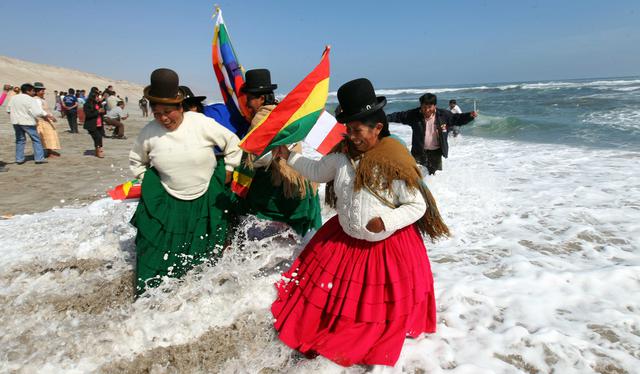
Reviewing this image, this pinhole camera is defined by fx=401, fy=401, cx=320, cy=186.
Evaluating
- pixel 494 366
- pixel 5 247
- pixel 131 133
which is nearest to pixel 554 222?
pixel 494 366

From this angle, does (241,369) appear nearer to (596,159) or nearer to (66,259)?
(66,259)

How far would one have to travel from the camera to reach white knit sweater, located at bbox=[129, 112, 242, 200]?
3.03m

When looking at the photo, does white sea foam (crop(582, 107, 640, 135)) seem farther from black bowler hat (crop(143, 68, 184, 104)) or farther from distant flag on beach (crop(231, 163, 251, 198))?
black bowler hat (crop(143, 68, 184, 104))

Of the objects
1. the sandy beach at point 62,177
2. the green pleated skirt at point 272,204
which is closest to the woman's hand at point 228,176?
the green pleated skirt at point 272,204

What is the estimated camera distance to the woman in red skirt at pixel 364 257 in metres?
2.35

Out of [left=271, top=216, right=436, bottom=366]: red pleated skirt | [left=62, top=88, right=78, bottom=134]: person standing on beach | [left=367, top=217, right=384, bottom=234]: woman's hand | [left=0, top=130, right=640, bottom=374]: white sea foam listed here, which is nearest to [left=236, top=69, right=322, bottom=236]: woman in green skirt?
[left=0, top=130, right=640, bottom=374]: white sea foam

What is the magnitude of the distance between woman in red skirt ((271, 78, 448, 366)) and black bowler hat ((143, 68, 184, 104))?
104 cm

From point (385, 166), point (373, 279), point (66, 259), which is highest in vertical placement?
point (385, 166)

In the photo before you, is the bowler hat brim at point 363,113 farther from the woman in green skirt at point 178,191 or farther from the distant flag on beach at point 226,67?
the distant flag on beach at point 226,67

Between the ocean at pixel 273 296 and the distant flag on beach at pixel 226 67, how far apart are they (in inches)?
48.5

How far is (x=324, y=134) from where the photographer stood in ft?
10.9

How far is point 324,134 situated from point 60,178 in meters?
7.03

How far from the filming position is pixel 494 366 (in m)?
2.60

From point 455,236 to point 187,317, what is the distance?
3.49 metres
